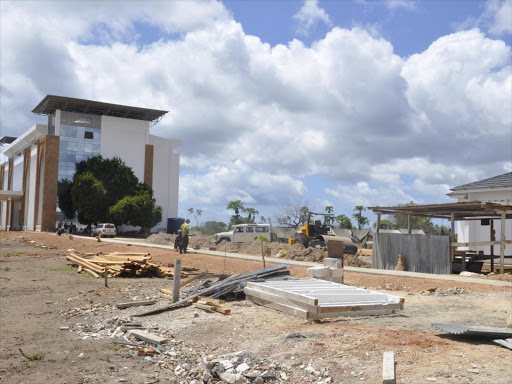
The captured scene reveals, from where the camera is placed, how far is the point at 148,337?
9.88 m

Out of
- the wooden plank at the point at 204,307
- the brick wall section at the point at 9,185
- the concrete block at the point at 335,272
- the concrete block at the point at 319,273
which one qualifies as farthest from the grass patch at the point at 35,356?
the brick wall section at the point at 9,185

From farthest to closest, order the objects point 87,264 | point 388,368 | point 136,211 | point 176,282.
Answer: point 136,211 → point 87,264 → point 176,282 → point 388,368

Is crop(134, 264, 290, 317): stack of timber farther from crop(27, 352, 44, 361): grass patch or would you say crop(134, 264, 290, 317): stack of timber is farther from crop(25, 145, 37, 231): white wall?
crop(25, 145, 37, 231): white wall

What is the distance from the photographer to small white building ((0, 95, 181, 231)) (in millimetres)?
54562

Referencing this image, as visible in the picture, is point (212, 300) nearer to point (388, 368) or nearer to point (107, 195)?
point (388, 368)

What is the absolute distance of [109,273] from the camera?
1892 centimetres

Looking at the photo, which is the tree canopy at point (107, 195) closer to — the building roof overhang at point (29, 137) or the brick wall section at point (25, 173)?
the building roof overhang at point (29, 137)

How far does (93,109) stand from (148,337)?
170ft

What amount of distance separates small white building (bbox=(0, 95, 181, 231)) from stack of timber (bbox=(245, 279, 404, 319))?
4747 cm

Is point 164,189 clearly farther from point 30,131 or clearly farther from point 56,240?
point 56,240

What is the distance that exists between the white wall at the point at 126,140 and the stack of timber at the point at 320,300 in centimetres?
4857

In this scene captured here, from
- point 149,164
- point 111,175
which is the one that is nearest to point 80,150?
point 111,175

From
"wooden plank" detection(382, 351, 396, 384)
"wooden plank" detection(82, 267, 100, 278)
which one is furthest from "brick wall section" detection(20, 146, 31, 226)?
"wooden plank" detection(382, 351, 396, 384)

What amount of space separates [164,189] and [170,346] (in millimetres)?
53910
